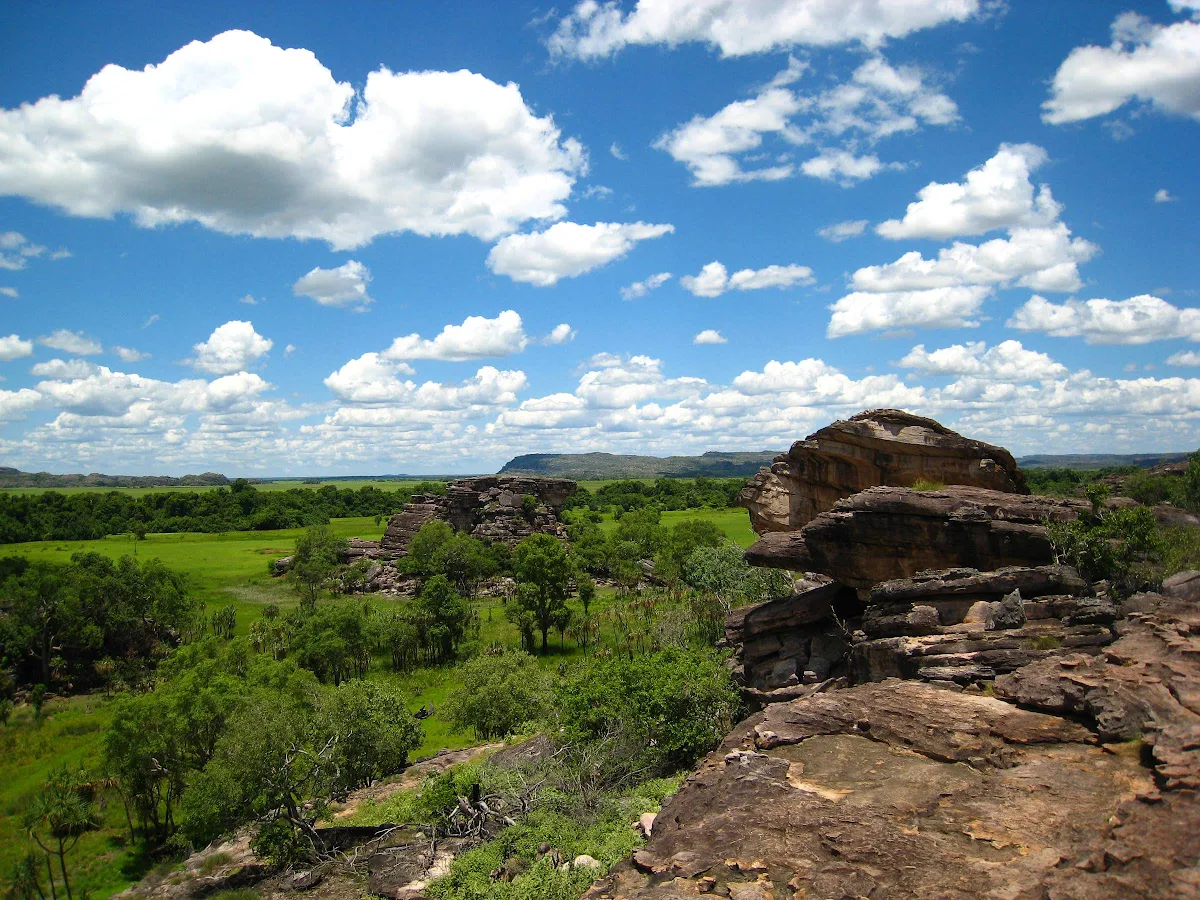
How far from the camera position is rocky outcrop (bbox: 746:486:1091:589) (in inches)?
1104

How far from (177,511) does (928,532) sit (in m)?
175

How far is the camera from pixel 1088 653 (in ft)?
63.4

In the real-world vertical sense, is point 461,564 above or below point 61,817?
above

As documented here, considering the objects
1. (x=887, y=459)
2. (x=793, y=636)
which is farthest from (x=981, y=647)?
(x=887, y=459)

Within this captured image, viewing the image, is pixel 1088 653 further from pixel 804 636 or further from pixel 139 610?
pixel 139 610

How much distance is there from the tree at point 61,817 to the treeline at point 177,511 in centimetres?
7937

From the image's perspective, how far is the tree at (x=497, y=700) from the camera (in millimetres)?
39219

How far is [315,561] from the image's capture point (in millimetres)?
84938

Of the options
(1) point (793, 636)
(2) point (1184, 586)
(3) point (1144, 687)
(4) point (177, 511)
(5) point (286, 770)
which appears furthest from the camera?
(4) point (177, 511)

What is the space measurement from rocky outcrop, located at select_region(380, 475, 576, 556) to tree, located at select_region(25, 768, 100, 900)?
6682cm

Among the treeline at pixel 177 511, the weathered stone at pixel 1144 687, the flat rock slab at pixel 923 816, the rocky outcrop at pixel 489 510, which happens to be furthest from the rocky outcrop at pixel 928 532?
the treeline at pixel 177 511

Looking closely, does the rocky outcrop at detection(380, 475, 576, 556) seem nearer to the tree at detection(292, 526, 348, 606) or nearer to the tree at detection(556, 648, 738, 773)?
the tree at detection(292, 526, 348, 606)

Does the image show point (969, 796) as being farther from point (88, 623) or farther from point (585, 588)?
point (88, 623)

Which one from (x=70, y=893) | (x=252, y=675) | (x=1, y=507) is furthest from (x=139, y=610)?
(x=1, y=507)
